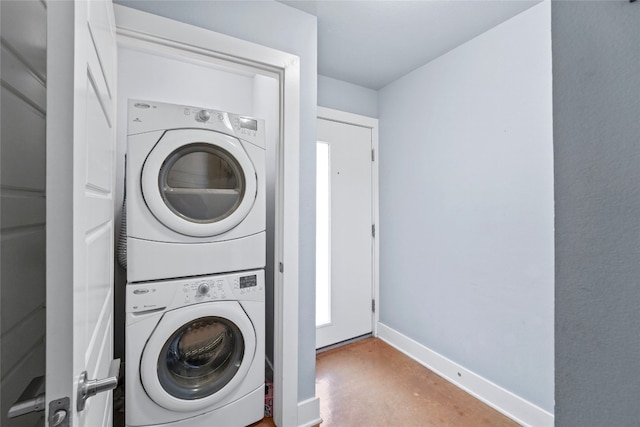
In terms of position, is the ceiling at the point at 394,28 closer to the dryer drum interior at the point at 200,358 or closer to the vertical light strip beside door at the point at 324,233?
the vertical light strip beside door at the point at 324,233

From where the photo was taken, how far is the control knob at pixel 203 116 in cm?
146

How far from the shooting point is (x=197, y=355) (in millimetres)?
1519

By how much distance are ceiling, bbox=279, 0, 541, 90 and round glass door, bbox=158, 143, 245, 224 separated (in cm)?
97

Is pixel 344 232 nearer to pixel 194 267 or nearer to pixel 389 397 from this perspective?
pixel 389 397

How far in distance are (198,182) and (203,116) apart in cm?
35

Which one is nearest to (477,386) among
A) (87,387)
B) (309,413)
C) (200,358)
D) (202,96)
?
(309,413)

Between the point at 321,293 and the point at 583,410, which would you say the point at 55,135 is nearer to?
the point at 583,410

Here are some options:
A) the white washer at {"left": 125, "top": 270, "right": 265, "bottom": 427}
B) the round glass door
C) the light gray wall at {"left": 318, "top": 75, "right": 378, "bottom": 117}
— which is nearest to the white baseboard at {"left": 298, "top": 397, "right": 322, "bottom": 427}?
the white washer at {"left": 125, "top": 270, "right": 265, "bottom": 427}

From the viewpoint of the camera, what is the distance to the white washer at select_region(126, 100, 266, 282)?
4.40 ft

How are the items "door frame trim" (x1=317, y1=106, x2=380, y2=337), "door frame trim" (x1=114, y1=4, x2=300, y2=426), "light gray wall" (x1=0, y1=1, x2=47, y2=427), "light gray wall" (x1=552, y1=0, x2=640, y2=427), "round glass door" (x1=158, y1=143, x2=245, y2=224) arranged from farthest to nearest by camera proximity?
"door frame trim" (x1=317, y1=106, x2=380, y2=337) < "door frame trim" (x1=114, y1=4, x2=300, y2=426) < "round glass door" (x1=158, y1=143, x2=245, y2=224) < "light gray wall" (x1=0, y1=1, x2=47, y2=427) < "light gray wall" (x1=552, y1=0, x2=640, y2=427)

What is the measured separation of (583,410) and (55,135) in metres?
1.01

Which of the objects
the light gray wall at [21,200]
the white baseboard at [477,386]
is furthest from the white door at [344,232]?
the light gray wall at [21,200]

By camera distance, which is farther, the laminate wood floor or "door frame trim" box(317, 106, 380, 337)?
"door frame trim" box(317, 106, 380, 337)

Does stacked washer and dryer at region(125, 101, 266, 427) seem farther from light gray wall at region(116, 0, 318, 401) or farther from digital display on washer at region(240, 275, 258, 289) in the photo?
light gray wall at region(116, 0, 318, 401)
